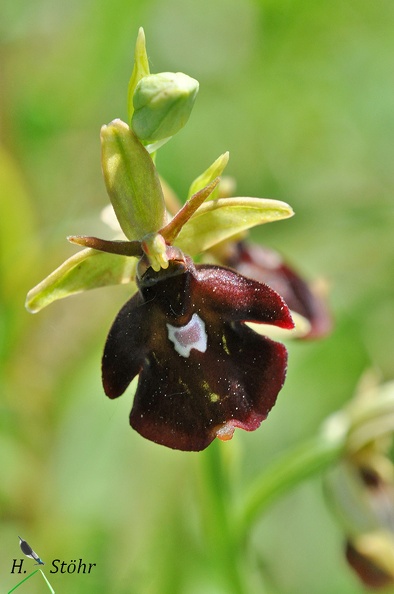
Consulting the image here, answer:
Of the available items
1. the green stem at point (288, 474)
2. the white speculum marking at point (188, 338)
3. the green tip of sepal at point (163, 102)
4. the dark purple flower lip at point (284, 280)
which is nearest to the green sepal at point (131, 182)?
the green tip of sepal at point (163, 102)

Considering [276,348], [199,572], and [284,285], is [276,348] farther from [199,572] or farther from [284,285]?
[199,572]

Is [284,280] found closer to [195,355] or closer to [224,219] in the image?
[224,219]

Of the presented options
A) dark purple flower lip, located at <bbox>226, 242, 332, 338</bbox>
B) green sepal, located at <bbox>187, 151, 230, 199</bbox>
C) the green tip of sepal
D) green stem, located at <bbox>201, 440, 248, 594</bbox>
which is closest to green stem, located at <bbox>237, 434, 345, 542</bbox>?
green stem, located at <bbox>201, 440, 248, 594</bbox>

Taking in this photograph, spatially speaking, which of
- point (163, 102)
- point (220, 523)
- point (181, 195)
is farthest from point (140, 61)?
point (181, 195)

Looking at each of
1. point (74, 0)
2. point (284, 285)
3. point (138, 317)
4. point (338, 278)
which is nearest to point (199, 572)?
point (284, 285)

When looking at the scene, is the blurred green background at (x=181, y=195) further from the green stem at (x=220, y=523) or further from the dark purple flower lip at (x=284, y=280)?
the dark purple flower lip at (x=284, y=280)

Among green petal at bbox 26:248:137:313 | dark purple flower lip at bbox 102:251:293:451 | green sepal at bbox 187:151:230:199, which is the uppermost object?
green sepal at bbox 187:151:230:199

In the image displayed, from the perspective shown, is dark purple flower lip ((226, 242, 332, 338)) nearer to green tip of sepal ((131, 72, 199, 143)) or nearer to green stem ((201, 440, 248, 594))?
green stem ((201, 440, 248, 594))
